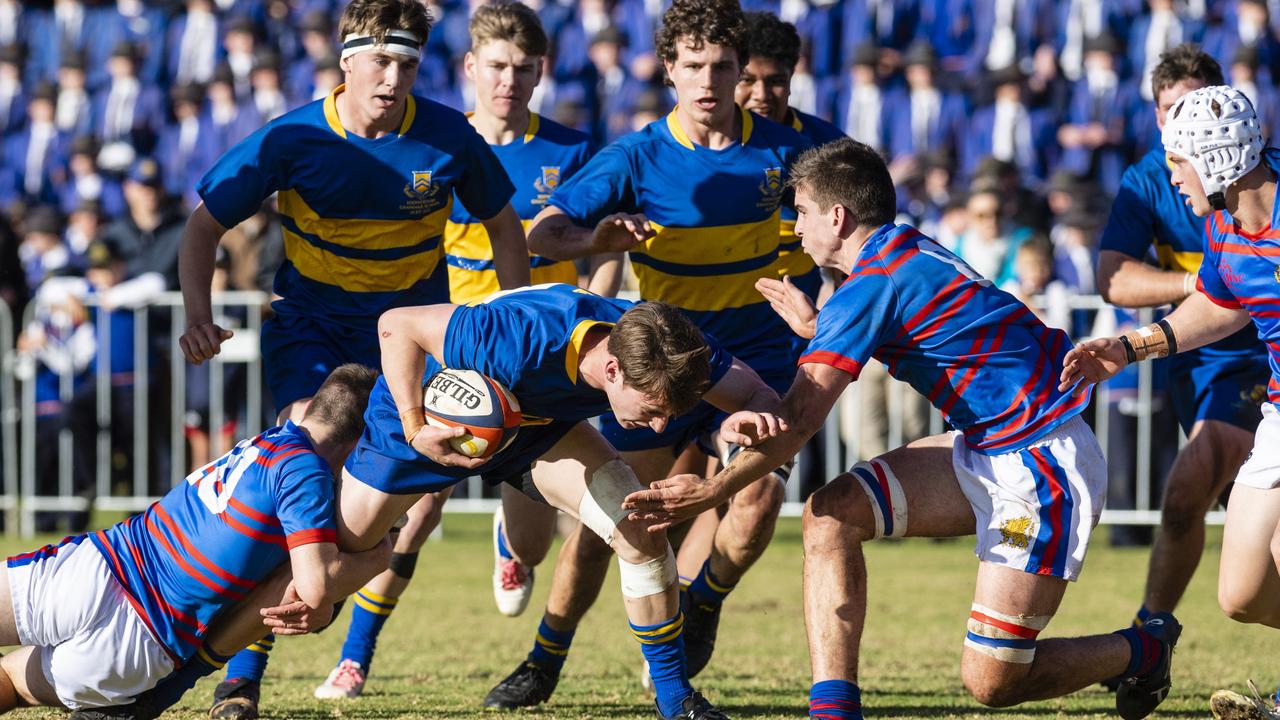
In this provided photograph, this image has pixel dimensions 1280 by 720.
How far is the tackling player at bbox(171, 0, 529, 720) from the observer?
6398 mm

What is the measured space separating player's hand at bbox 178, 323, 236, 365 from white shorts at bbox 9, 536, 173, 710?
105cm

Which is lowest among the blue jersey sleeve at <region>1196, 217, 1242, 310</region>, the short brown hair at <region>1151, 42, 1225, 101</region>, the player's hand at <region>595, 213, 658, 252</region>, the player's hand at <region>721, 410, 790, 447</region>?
the player's hand at <region>721, 410, 790, 447</region>

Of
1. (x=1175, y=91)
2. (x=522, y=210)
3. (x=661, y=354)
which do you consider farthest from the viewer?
(x=522, y=210)

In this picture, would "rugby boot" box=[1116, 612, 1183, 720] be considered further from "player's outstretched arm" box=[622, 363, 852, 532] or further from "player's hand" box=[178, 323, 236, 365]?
"player's hand" box=[178, 323, 236, 365]

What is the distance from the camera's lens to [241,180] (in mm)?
6391

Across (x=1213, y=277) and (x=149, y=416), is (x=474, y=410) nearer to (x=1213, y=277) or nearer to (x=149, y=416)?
(x=1213, y=277)

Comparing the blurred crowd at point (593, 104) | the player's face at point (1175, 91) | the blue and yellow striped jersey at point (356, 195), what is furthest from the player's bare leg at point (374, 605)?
the blurred crowd at point (593, 104)

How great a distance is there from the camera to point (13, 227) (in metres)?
15.7

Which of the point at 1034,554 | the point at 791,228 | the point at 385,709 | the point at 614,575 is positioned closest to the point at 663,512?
the point at 1034,554

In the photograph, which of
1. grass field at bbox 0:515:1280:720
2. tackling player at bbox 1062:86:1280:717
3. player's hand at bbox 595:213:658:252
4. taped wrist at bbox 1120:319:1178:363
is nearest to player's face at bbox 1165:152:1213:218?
tackling player at bbox 1062:86:1280:717

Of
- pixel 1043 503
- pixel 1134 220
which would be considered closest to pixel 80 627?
pixel 1043 503

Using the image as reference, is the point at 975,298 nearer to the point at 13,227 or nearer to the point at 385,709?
the point at 385,709

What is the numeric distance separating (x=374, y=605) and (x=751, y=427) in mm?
2665

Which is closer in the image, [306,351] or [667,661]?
[667,661]
